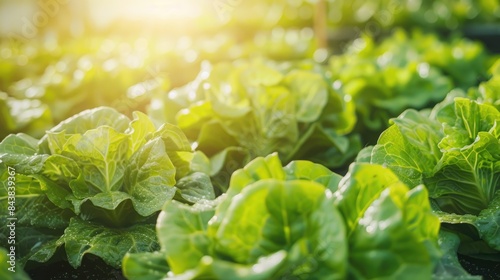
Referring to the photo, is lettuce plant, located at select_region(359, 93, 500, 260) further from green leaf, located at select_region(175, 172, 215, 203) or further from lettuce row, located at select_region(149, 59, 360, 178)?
lettuce row, located at select_region(149, 59, 360, 178)

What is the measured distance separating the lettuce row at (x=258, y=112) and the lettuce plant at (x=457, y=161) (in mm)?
983

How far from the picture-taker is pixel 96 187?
8.13ft

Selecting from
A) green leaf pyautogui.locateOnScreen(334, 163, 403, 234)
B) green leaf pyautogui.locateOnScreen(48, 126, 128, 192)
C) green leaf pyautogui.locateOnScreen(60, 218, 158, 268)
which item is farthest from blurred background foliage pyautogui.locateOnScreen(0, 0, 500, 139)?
green leaf pyautogui.locateOnScreen(334, 163, 403, 234)

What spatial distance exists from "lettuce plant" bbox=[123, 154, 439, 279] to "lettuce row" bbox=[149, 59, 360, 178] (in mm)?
1583

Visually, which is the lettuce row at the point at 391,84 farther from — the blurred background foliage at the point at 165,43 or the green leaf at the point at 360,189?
the green leaf at the point at 360,189

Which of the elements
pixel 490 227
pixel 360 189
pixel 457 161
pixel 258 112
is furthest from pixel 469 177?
pixel 258 112

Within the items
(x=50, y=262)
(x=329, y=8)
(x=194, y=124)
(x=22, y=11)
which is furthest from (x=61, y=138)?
(x=22, y=11)

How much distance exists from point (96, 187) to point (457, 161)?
155cm

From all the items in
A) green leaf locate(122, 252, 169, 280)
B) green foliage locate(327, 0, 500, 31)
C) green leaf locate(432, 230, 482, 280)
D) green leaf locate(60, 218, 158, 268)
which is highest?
green leaf locate(122, 252, 169, 280)

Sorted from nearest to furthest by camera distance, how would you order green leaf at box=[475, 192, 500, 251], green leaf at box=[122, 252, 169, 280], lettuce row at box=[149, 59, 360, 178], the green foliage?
green leaf at box=[122, 252, 169, 280], green leaf at box=[475, 192, 500, 251], lettuce row at box=[149, 59, 360, 178], the green foliage

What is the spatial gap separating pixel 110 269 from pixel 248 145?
4.00ft

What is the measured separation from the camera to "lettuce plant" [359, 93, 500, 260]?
238 cm

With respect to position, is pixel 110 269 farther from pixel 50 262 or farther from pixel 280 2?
pixel 280 2

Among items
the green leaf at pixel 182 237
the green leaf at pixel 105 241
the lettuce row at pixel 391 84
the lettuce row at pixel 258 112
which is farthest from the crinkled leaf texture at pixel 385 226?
the lettuce row at pixel 391 84
